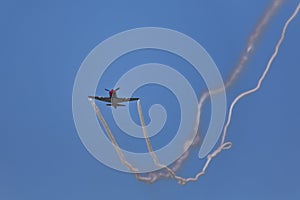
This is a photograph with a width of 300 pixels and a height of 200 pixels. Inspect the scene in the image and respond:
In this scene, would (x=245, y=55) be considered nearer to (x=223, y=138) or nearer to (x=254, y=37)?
(x=254, y=37)

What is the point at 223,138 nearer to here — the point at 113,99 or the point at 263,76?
the point at 263,76

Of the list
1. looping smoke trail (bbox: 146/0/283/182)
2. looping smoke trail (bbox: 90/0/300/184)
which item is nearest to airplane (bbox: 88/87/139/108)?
looping smoke trail (bbox: 90/0/300/184)

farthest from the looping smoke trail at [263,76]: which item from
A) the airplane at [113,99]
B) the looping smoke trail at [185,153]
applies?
the airplane at [113,99]

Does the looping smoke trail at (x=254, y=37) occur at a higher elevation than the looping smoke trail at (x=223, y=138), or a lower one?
higher

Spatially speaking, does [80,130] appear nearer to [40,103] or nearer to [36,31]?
[40,103]

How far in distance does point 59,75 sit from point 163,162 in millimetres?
329

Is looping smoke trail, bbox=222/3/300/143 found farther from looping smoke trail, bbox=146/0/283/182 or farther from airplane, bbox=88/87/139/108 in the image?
airplane, bbox=88/87/139/108

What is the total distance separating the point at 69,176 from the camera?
2.57 ft

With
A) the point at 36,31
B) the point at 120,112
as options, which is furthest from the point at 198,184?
the point at 36,31

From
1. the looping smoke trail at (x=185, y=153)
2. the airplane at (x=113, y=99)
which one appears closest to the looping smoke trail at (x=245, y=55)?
the looping smoke trail at (x=185, y=153)

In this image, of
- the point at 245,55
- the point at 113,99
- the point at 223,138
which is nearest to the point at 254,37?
the point at 245,55

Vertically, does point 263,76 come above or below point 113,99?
below

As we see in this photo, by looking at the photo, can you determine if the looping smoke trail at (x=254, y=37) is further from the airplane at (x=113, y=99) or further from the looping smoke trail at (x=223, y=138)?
the airplane at (x=113, y=99)

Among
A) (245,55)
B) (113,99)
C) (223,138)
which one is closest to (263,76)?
(245,55)
